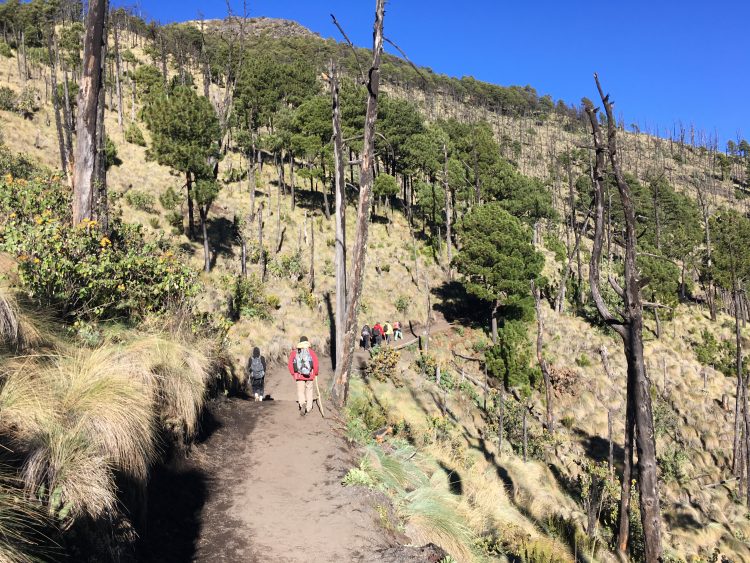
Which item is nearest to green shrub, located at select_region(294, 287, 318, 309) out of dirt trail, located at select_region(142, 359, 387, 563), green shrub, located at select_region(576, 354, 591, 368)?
dirt trail, located at select_region(142, 359, 387, 563)

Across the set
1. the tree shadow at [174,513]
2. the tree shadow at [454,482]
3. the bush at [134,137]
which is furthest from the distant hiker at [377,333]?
the bush at [134,137]

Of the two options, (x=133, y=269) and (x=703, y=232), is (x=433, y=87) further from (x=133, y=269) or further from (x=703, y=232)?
(x=133, y=269)

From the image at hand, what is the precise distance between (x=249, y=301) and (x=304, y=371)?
15.1 metres

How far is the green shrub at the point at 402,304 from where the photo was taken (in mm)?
35156

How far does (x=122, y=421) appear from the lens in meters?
4.95

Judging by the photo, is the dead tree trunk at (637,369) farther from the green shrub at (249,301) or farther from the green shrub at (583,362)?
the green shrub at (583,362)

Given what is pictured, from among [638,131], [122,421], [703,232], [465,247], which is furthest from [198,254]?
[638,131]

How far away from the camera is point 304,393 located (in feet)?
34.0

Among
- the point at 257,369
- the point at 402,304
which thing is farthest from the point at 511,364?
the point at 257,369

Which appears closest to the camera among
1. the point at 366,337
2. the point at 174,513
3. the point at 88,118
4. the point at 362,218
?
the point at 174,513

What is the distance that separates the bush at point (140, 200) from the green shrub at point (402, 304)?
1723 cm

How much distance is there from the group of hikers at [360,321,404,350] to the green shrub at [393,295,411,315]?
3.16 m

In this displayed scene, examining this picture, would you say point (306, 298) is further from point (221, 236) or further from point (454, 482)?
point (454, 482)

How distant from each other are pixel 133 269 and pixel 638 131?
596ft
